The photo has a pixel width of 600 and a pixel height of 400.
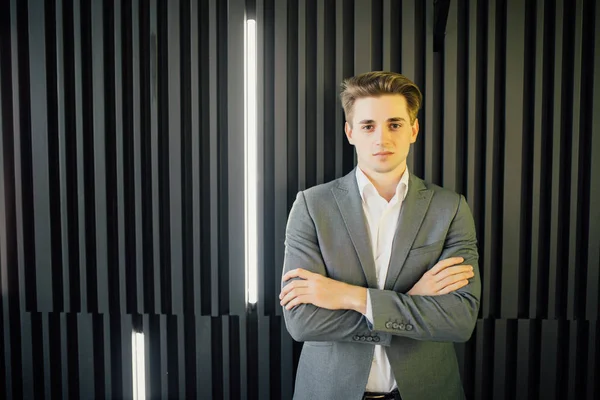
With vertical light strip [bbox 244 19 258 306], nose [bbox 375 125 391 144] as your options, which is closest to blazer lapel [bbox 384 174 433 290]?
nose [bbox 375 125 391 144]

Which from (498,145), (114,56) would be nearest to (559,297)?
(498,145)

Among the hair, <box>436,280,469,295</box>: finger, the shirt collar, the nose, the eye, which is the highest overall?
the hair

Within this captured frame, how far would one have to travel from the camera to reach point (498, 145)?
2.11m

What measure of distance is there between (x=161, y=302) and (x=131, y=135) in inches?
37.8

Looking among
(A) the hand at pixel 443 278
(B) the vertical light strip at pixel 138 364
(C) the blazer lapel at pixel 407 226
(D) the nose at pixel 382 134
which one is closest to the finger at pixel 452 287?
(A) the hand at pixel 443 278

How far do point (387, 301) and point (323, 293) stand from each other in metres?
0.24

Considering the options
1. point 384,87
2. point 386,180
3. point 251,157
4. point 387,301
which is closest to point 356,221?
point 386,180

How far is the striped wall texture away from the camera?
6.81ft

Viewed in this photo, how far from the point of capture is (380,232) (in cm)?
166

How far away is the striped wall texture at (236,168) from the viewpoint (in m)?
2.07

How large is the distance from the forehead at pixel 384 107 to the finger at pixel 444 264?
0.61 metres

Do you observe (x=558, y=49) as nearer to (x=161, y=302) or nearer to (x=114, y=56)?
(x=114, y=56)

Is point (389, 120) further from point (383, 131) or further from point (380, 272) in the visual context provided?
point (380, 272)

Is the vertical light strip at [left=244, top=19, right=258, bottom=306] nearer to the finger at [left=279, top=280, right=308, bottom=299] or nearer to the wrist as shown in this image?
the finger at [left=279, top=280, right=308, bottom=299]
